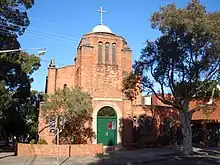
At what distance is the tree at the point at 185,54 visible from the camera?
75.9 ft

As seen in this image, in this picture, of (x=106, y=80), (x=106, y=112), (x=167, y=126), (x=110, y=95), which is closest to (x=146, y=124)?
(x=167, y=126)

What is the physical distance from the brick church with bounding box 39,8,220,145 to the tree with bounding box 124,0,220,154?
5.24m

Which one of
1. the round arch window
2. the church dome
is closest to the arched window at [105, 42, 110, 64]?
the church dome

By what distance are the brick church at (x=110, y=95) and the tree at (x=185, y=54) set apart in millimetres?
5243

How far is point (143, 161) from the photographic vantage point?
72.0 ft

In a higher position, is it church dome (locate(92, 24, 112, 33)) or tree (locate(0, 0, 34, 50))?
church dome (locate(92, 24, 112, 33))

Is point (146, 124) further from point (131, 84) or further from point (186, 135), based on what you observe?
point (186, 135)

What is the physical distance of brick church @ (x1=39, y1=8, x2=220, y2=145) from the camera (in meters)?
31.4

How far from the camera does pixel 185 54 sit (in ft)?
81.0

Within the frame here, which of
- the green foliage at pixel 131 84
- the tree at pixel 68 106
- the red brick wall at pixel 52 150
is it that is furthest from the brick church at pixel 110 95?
the red brick wall at pixel 52 150

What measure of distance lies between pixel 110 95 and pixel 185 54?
32.4 ft

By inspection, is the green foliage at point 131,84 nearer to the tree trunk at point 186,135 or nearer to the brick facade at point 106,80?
the brick facade at point 106,80

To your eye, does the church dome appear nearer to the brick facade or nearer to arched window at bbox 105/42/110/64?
the brick facade

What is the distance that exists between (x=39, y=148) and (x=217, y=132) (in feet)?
72.8
